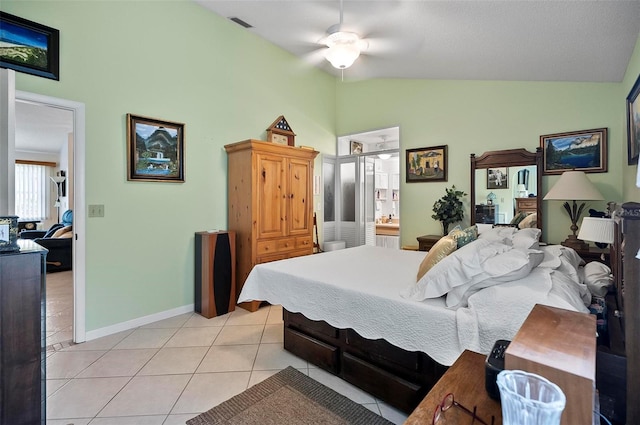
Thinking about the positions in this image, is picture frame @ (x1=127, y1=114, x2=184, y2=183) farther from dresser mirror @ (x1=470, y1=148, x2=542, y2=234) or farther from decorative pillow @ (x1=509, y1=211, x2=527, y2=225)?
decorative pillow @ (x1=509, y1=211, x2=527, y2=225)

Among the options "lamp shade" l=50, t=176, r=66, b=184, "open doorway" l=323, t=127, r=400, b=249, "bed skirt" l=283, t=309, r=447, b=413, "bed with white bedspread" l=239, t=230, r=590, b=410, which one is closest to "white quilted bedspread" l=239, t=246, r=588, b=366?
"bed with white bedspread" l=239, t=230, r=590, b=410

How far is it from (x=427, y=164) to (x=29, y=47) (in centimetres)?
445

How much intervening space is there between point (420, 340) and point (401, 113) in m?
3.89

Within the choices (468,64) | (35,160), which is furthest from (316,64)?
(35,160)

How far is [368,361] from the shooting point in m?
1.99

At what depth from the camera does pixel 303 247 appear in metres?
4.30

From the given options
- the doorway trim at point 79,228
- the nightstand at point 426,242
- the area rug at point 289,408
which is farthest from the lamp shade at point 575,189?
the doorway trim at point 79,228

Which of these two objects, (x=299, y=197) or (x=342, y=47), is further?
(x=299, y=197)

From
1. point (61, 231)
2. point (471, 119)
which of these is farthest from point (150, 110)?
point (61, 231)

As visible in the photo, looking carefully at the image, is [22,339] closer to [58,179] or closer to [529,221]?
[529,221]

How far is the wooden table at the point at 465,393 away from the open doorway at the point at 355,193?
13.9 ft

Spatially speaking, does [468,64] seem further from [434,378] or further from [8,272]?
[8,272]

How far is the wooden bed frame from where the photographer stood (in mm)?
1130

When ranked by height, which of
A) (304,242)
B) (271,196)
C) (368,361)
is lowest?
(368,361)
